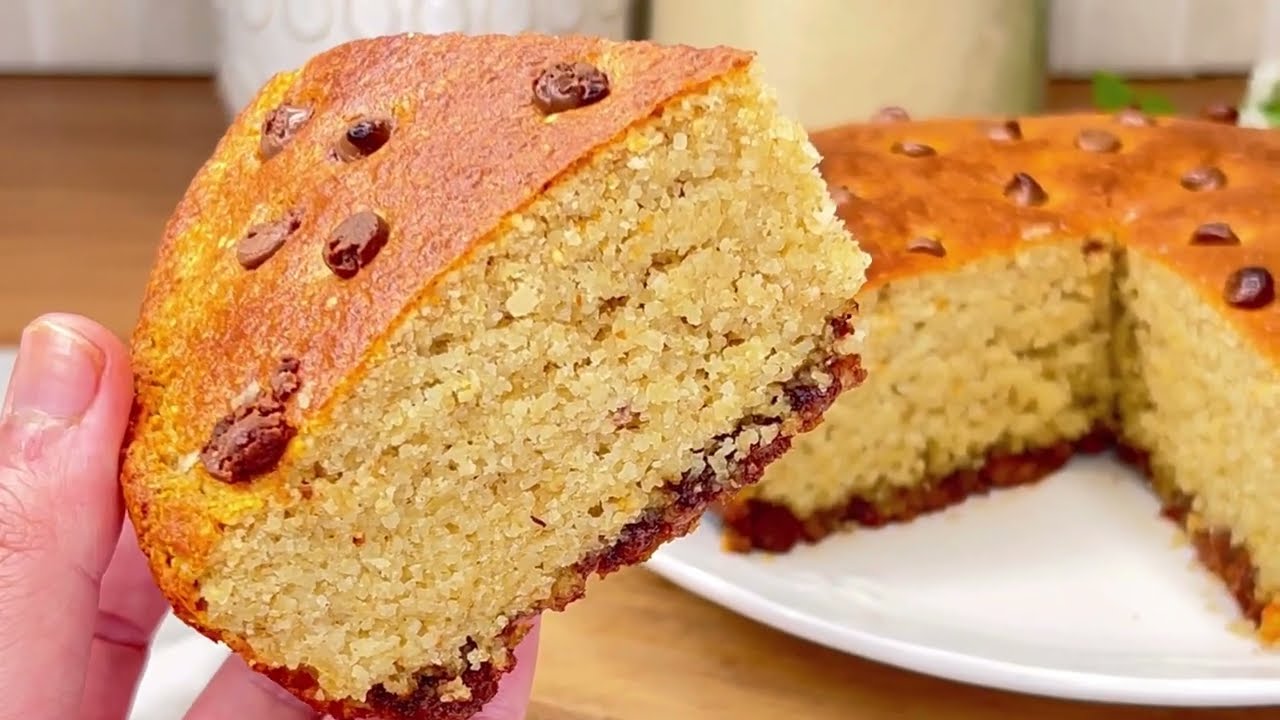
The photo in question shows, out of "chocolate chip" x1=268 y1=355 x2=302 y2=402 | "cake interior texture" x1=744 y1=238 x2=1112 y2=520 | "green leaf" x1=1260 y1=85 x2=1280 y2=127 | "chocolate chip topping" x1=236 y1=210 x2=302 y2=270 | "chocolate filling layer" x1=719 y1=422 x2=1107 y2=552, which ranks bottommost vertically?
"chocolate filling layer" x1=719 y1=422 x2=1107 y2=552

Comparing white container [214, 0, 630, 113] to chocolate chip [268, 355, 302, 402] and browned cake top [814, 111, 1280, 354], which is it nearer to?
browned cake top [814, 111, 1280, 354]

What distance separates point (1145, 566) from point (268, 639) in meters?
1.17

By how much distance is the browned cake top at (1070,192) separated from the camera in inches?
67.2

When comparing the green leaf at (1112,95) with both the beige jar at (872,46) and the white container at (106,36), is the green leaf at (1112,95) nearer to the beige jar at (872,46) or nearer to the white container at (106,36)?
the beige jar at (872,46)

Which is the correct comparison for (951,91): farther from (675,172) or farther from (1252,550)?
(675,172)

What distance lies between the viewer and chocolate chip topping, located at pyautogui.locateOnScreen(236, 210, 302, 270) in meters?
0.95

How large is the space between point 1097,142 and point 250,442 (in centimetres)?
152

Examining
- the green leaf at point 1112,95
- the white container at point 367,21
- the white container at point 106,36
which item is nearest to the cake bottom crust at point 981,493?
the green leaf at point 1112,95

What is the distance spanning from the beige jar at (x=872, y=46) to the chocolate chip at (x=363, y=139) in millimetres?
1276

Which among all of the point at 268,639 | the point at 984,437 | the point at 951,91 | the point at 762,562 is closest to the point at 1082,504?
the point at 984,437

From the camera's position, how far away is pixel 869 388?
1759mm

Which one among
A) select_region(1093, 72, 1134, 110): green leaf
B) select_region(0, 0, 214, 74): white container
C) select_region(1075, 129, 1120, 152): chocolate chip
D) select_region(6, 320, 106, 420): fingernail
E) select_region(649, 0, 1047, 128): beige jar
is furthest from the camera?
select_region(0, 0, 214, 74): white container

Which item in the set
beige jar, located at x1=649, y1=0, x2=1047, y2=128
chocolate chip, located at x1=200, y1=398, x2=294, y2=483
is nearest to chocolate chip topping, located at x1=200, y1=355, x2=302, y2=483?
chocolate chip, located at x1=200, y1=398, x2=294, y2=483

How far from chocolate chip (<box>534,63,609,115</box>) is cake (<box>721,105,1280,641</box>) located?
2.69 ft
